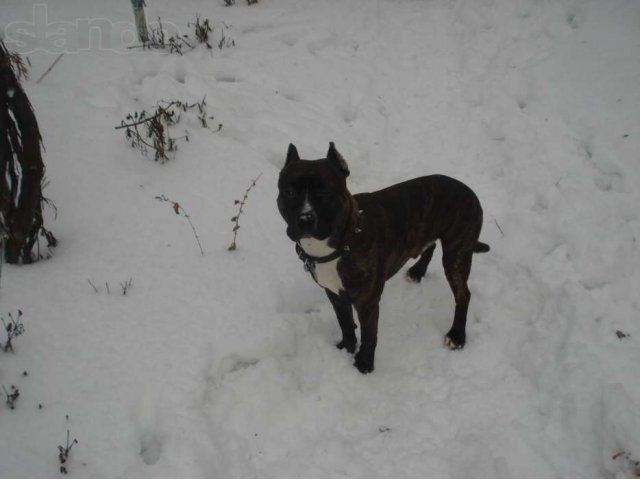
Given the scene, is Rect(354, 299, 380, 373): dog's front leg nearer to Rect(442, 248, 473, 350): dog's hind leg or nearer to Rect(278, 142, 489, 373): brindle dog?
Rect(278, 142, 489, 373): brindle dog

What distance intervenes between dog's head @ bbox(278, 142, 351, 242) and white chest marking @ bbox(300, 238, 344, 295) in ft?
0.34

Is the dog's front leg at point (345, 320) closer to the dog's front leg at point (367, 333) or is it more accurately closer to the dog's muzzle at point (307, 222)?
the dog's front leg at point (367, 333)

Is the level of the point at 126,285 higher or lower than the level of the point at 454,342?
higher

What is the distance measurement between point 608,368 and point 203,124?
4372mm

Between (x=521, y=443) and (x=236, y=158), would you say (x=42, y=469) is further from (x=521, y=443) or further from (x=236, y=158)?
(x=236, y=158)

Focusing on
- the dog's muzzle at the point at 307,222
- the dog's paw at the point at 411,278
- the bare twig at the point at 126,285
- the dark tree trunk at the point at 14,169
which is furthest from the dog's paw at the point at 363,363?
the dark tree trunk at the point at 14,169

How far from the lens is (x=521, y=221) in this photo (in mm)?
4488

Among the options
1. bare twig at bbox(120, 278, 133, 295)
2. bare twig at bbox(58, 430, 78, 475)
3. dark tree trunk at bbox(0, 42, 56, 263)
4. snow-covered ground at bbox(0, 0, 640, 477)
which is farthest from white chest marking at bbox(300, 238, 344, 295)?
dark tree trunk at bbox(0, 42, 56, 263)

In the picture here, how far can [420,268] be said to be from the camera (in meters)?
4.19

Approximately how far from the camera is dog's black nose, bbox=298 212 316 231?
8.41ft

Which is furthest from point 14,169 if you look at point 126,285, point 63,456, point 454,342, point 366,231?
point 454,342

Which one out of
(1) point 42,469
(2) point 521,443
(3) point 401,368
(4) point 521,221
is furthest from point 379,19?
(1) point 42,469

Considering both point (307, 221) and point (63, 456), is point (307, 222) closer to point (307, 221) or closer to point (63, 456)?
point (307, 221)

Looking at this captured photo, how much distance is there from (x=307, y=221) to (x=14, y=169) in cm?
232
